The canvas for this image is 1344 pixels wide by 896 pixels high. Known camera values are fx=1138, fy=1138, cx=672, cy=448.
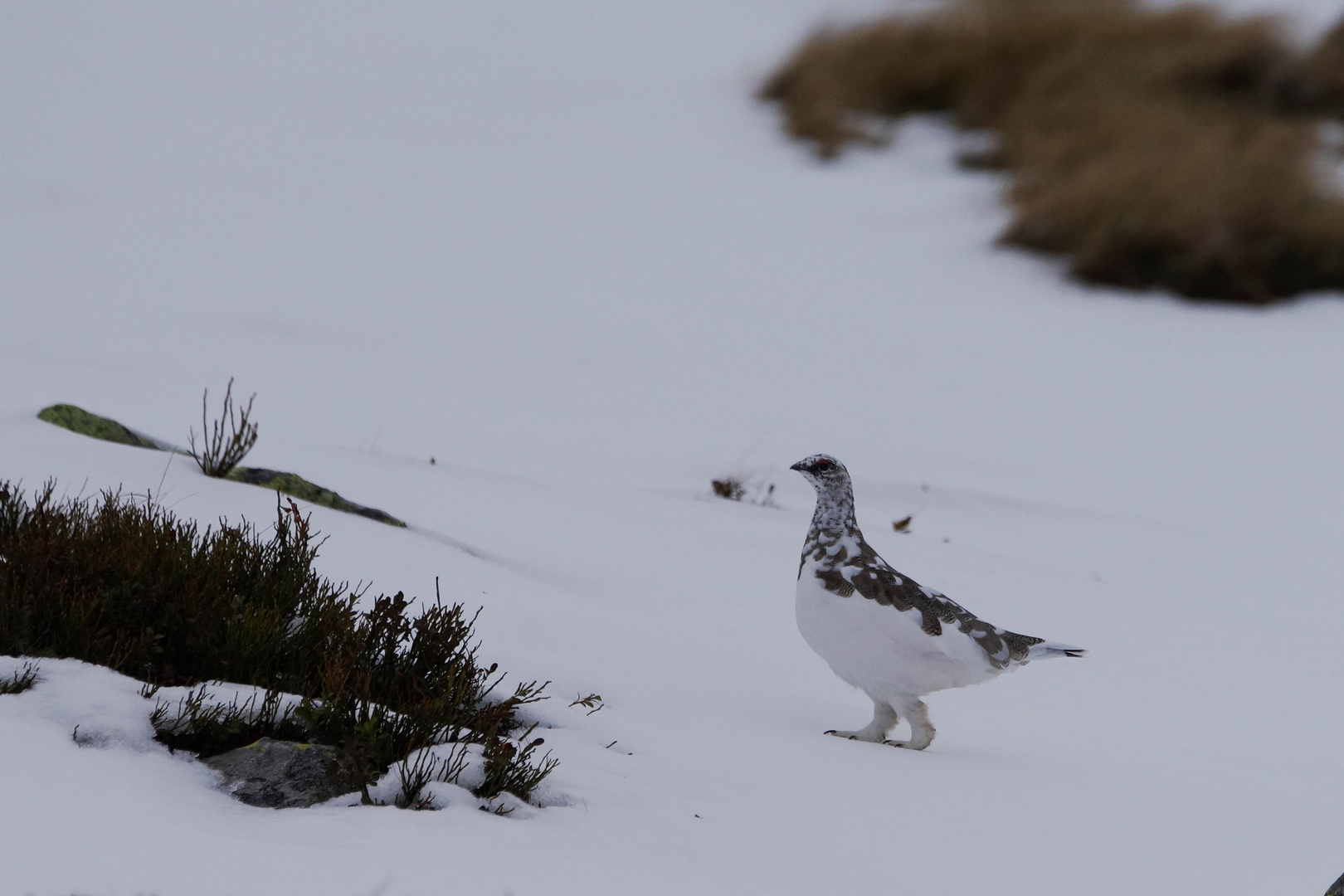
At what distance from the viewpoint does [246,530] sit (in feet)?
10.3

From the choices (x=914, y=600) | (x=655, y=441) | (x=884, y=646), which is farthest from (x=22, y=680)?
(x=655, y=441)

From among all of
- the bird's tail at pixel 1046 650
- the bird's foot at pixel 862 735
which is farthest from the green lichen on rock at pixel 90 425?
the bird's tail at pixel 1046 650

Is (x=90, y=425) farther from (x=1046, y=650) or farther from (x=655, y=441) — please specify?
(x=1046, y=650)

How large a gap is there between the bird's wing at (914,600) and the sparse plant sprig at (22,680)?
2.13 m

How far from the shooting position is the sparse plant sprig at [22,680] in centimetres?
237

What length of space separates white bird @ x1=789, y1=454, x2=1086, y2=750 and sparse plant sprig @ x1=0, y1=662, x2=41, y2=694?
210 cm

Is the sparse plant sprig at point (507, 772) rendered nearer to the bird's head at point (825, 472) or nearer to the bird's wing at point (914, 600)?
the bird's wing at point (914, 600)

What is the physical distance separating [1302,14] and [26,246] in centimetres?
1553

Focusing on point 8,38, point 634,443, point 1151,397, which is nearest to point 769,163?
point 1151,397

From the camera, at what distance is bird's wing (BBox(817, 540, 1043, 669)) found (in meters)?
3.46

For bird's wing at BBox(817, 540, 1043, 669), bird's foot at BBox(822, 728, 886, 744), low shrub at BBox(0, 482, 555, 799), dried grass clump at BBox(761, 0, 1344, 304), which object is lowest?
bird's foot at BBox(822, 728, 886, 744)

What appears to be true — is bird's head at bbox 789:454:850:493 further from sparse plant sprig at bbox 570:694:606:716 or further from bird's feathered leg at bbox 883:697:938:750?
sparse plant sprig at bbox 570:694:606:716

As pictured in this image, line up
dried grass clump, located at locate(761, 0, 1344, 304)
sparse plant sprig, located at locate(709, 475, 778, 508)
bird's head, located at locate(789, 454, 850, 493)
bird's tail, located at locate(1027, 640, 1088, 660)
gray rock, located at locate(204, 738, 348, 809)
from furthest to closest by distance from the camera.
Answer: dried grass clump, located at locate(761, 0, 1344, 304), sparse plant sprig, located at locate(709, 475, 778, 508), bird's head, located at locate(789, 454, 850, 493), bird's tail, located at locate(1027, 640, 1088, 660), gray rock, located at locate(204, 738, 348, 809)

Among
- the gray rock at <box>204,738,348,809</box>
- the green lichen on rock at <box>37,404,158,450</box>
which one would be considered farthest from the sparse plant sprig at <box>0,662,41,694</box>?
the green lichen on rock at <box>37,404,158,450</box>
